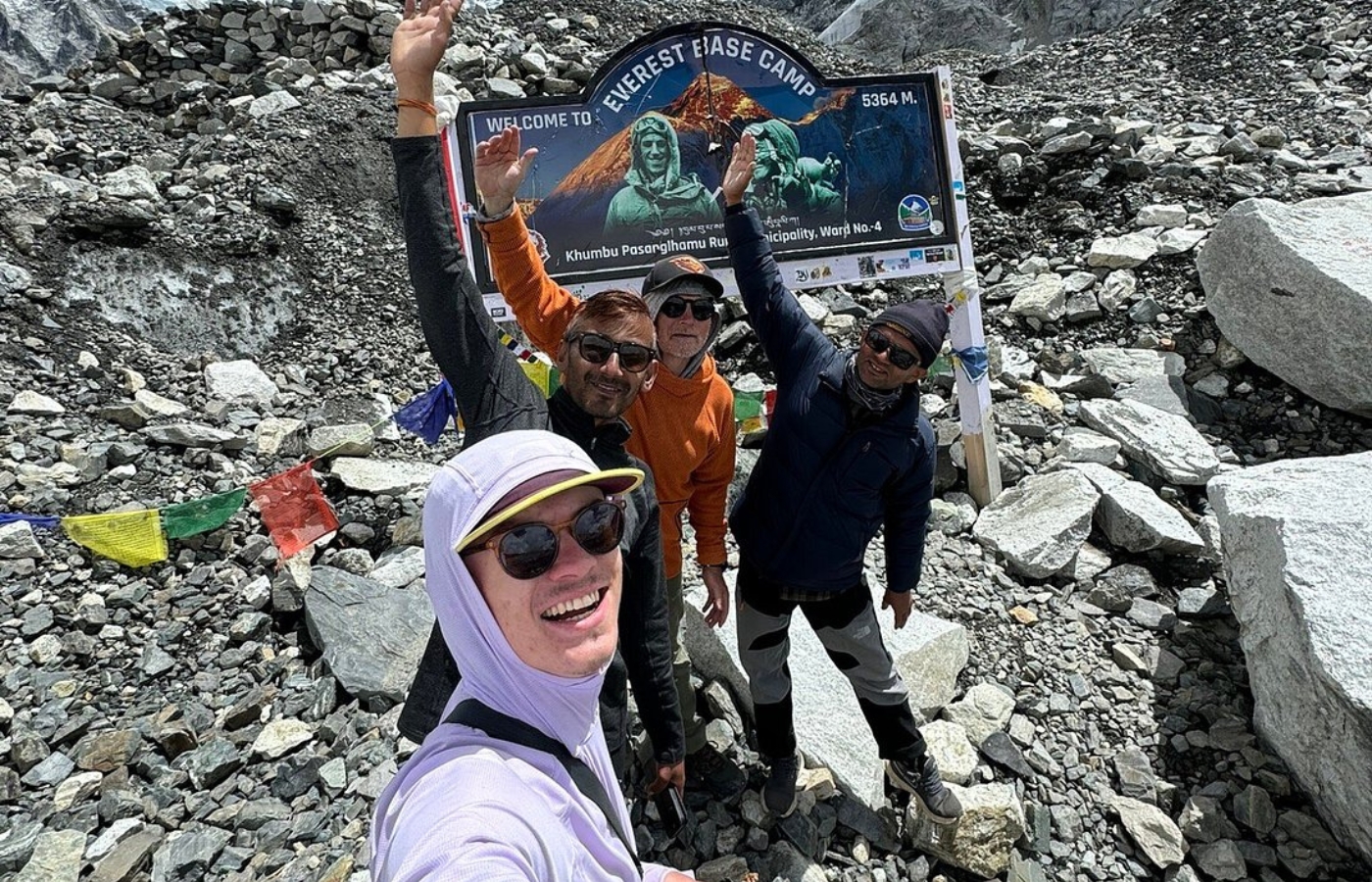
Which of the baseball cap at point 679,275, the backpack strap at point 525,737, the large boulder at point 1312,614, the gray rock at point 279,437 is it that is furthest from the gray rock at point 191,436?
the large boulder at point 1312,614

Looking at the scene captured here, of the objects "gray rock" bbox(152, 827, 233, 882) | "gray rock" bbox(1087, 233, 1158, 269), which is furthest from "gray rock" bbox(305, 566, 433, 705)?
"gray rock" bbox(1087, 233, 1158, 269)

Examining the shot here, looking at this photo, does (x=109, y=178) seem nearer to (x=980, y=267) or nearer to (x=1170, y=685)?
(x=980, y=267)

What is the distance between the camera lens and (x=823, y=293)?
7477 mm

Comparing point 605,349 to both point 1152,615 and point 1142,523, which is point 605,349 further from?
point 1142,523

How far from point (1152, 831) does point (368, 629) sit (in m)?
3.92

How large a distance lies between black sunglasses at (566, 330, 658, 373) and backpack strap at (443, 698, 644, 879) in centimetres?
116

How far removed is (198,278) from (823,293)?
5.83 m

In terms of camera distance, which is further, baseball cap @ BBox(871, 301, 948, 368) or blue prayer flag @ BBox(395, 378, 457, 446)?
blue prayer flag @ BBox(395, 378, 457, 446)

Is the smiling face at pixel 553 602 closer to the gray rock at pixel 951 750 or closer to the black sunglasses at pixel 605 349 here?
the black sunglasses at pixel 605 349

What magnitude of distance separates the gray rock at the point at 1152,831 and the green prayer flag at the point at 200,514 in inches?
202

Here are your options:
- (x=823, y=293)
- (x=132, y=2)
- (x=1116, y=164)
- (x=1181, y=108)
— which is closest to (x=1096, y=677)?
(x=823, y=293)

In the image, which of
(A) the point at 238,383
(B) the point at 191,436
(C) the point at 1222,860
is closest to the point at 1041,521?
(C) the point at 1222,860

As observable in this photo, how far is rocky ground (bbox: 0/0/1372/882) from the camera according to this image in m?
3.46

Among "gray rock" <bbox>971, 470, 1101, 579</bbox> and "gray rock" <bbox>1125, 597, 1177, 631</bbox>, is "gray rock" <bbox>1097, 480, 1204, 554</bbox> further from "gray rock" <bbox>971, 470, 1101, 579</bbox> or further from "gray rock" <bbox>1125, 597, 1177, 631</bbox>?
"gray rock" <bbox>1125, 597, 1177, 631</bbox>
